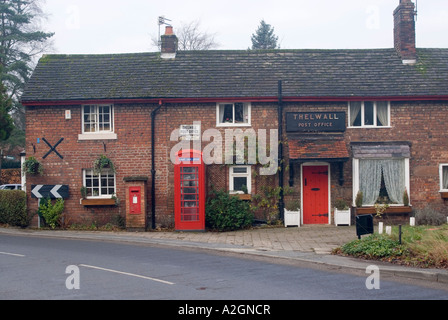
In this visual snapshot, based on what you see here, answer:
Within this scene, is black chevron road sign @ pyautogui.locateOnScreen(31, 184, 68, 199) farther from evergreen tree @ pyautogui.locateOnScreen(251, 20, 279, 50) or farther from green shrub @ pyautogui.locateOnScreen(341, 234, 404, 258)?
evergreen tree @ pyautogui.locateOnScreen(251, 20, 279, 50)

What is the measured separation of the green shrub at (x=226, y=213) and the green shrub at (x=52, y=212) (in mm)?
5301

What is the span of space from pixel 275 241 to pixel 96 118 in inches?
325

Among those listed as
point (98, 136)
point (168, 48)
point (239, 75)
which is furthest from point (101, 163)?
point (239, 75)

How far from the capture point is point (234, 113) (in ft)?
61.6

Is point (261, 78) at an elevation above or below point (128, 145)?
above

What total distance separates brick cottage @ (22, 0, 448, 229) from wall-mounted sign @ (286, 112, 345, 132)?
0.04 metres

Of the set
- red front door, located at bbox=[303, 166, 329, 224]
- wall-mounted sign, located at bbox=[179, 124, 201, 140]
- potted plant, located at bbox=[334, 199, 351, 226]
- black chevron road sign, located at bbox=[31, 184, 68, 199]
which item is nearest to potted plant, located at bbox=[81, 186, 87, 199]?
black chevron road sign, located at bbox=[31, 184, 68, 199]

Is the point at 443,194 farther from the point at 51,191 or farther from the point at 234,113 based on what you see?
the point at 51,191

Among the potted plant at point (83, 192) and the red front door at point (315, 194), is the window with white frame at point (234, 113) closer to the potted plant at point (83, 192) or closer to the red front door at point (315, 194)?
the red front door at point (315, 194)

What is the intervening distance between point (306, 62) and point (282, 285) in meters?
12.5

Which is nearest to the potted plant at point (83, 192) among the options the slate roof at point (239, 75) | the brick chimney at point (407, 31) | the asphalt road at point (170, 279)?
the slate roof at point (239, 75)
